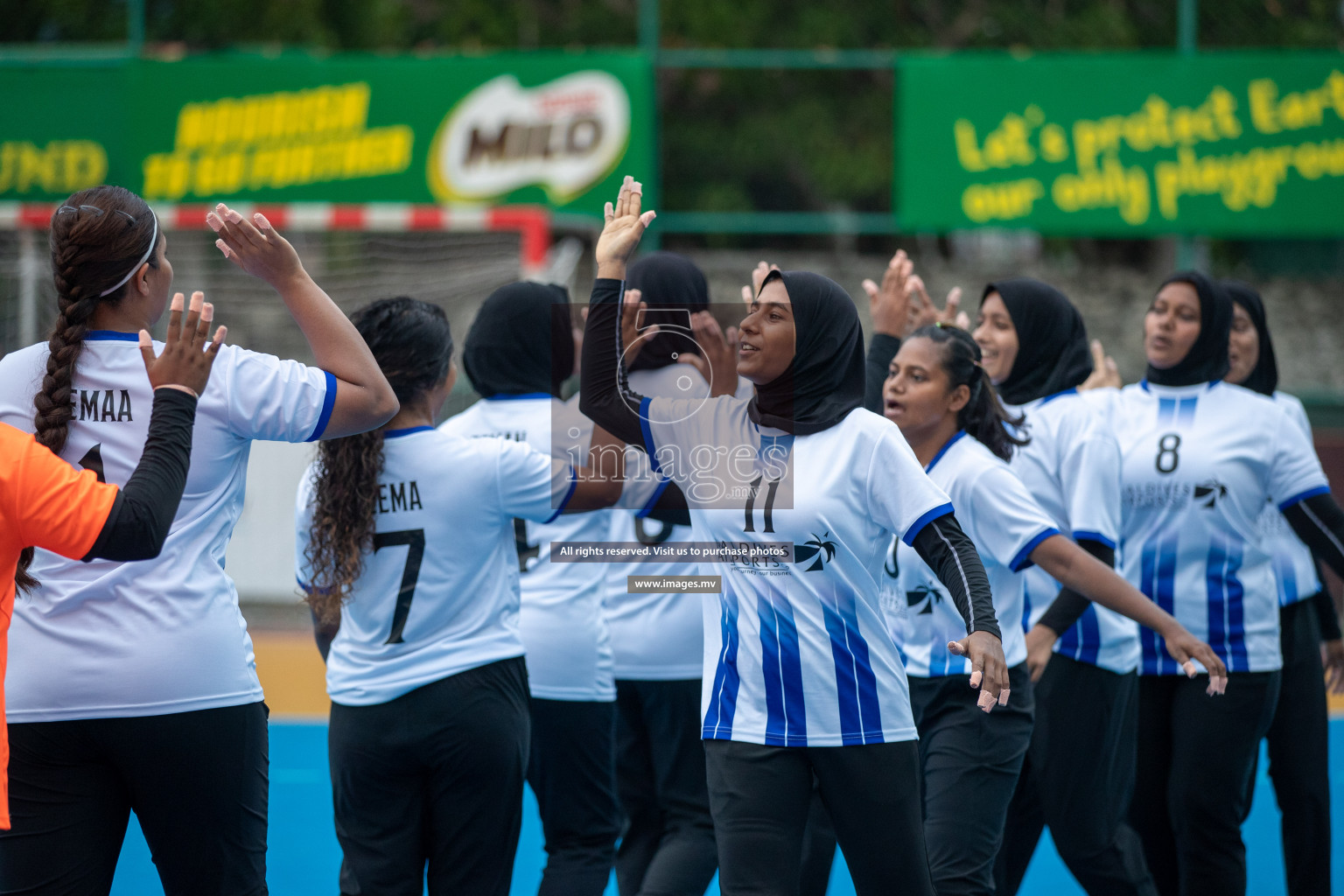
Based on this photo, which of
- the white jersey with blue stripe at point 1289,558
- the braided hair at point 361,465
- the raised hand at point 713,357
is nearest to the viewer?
the braided hair at point 361,465

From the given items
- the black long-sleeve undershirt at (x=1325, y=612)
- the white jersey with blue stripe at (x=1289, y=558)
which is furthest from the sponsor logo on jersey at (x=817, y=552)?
the black long-sleeve undershirt at (x=1325, y=612)

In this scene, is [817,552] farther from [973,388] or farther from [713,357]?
[973,388]

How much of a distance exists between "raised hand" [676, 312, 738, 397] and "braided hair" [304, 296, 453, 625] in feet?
2.56

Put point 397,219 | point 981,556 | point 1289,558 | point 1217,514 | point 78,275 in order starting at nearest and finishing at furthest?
point 78,275 → point 981,556 → point 1217,514 → point 1289,558 → point 397,219

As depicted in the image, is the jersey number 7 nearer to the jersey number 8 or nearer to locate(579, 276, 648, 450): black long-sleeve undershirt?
locate(579, 276, 648, 450): black long-sleeve undershirt

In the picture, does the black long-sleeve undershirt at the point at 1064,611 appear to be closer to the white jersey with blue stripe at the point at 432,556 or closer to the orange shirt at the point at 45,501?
the white jersey with blue stripe at the point at 432,556

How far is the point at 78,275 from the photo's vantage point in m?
2.75

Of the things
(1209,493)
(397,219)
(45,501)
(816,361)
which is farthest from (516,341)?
(397,219)

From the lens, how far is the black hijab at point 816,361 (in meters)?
3.22

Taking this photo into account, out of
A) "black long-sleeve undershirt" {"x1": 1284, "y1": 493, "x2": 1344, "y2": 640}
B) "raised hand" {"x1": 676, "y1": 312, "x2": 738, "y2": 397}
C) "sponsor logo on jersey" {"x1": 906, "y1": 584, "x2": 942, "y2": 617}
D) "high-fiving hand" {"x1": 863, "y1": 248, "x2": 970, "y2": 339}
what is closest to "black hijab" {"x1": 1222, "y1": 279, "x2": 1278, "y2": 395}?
"black long-sleeve undershirt" {"x1": 1284, "y1": 493, "x2": 1344, "y2": 640}

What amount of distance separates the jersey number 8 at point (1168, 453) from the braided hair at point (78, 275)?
11.0 ft

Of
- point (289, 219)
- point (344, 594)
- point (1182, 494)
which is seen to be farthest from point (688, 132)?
point (344, 594)

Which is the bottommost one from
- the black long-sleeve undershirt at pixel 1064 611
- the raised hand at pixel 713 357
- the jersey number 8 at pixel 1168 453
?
the black long-sleeve undershirt at pixel 1064 611

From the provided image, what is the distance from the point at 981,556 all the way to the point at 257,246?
2.12 meters
